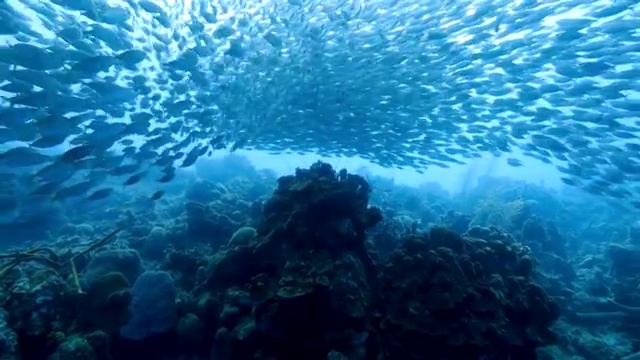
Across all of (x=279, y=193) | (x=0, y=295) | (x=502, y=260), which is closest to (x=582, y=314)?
(x=502, y=260)

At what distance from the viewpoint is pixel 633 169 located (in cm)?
1235

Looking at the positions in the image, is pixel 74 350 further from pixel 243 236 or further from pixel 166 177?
pixel 166 177

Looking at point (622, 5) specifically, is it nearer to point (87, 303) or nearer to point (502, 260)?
point (502, 260)

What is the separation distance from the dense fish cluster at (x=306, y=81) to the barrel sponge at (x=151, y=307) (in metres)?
4.68

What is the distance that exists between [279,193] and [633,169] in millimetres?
11737

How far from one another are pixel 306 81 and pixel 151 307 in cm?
1085

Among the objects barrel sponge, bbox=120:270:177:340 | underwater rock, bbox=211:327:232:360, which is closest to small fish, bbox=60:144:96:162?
barrel sponge, bbox=120:270:177:340

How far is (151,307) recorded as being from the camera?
6.54 meters

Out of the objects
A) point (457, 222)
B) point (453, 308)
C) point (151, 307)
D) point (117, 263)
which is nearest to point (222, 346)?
point (151, 307)

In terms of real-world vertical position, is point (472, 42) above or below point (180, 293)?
above

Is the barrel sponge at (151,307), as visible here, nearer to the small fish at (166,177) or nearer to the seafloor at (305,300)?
the seafloor at (305,300)

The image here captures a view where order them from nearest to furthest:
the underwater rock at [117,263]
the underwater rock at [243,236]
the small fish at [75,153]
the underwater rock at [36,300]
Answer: the underwater rock at [36,300]
the underwater rock at [117,263]
the underwater rock at [243,236]
the small fish at [75,153]

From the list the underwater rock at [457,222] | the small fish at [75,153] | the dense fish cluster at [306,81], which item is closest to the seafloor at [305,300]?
the small fish at [75,153]

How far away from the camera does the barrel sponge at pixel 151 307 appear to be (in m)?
6.41
